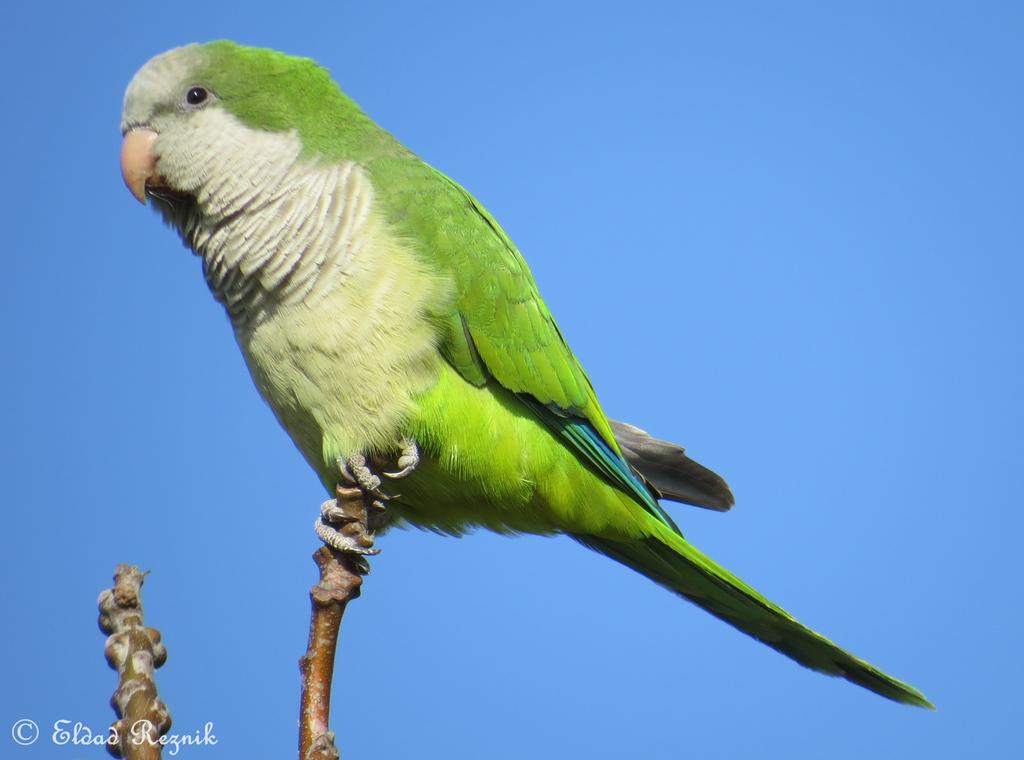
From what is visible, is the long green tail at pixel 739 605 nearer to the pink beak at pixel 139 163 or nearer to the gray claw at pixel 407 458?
the gray claw at pixel 407 458

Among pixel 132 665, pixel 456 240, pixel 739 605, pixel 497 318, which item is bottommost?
pixel 132 665

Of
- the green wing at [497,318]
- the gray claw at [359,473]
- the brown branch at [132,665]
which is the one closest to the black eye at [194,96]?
the green wing at [497,318]

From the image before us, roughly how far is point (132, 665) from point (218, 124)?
1.90 m

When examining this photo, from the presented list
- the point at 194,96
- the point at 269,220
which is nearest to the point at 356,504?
the point at 269,220

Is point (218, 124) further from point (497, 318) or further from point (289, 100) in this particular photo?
point (497, 318)

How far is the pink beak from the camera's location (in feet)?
11.0

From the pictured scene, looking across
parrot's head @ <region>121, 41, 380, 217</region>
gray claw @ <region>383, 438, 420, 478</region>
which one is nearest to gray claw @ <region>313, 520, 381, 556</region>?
gray claw @ <region>383, 438, 420, 478</region>

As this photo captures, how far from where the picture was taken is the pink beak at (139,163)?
11.0 ft

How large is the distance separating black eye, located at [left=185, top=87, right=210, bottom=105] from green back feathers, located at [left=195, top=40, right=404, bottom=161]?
3 cm

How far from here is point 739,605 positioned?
3568mm

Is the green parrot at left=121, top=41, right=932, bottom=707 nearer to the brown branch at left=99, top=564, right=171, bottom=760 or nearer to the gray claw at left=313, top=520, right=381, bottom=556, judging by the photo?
the gray claw at left=313, top=520, right=381, bottom=556

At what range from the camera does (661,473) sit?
389cm

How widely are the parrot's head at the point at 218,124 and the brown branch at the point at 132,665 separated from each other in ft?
4.98

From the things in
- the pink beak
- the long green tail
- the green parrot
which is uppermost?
the pink beak
